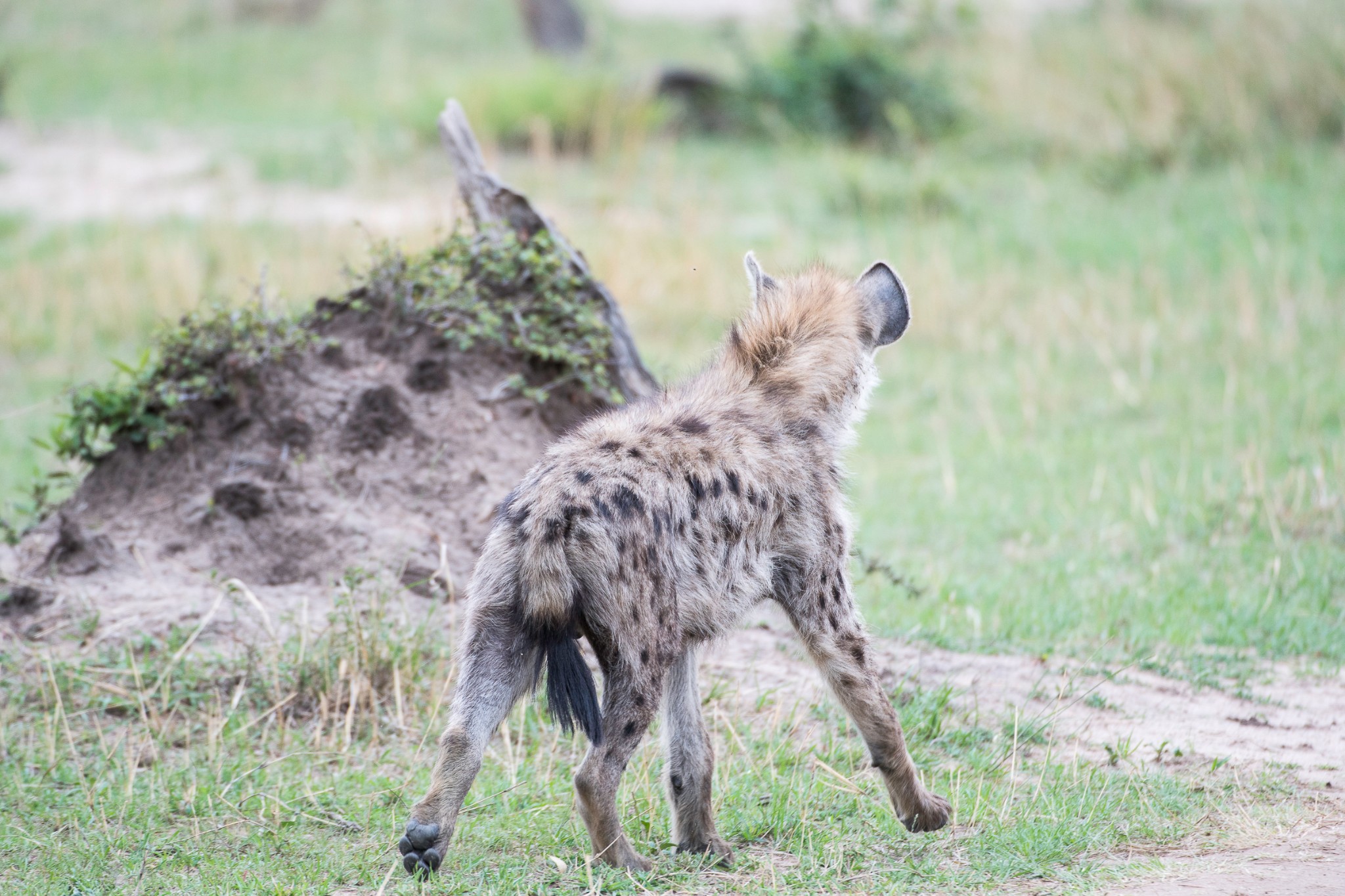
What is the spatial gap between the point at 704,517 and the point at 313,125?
14726 mm

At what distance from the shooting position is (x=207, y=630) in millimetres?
5484

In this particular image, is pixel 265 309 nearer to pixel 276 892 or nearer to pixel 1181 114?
pixel 276 892

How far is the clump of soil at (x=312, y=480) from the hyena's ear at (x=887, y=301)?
1.81m

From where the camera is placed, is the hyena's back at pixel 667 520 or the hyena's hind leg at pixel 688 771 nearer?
the hyena's back at pixel 667 520

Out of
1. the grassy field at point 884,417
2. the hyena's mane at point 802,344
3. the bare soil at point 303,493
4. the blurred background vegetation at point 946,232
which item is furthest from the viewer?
the blurred background vegetation at point 946,232

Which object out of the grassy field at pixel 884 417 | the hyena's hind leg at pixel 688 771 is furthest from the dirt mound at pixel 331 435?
the hyena's hind leg at pixel 688 771

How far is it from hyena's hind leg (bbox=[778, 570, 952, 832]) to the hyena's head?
2.16 feet

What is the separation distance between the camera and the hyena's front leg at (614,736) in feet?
12.1

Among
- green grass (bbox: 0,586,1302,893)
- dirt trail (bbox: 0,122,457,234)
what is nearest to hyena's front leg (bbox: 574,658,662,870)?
green grass (bbox: 0,586,1302,893)

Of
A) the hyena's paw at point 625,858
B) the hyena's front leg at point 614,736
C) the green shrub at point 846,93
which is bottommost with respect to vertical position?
the hyena's paw at point 625,858

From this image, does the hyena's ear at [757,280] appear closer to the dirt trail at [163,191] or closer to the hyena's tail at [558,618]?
the hyena's tail at [558,618]

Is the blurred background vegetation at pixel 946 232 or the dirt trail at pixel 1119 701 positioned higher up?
the blurred background vegetation at pixel 946 232

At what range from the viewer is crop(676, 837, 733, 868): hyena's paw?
4.16 metres

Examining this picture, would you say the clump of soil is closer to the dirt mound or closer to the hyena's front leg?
the dirt mound
